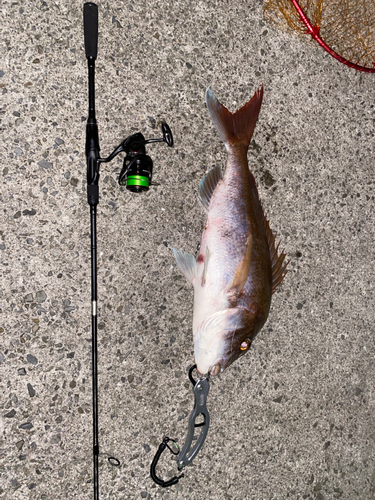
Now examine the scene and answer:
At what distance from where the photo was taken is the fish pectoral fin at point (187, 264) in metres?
1.73

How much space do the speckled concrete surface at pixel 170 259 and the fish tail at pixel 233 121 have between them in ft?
0.35

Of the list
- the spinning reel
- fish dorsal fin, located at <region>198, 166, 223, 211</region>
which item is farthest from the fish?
the spinning reel

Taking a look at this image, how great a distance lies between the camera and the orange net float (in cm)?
203

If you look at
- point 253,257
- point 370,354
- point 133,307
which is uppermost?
point 253,257

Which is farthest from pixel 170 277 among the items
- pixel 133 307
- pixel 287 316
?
pixel 287 316

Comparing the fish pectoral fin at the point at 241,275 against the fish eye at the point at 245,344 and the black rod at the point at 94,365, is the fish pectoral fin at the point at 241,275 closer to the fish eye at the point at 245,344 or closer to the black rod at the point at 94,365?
the fish eye at the point at 245,344

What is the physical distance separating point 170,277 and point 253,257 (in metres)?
0.41

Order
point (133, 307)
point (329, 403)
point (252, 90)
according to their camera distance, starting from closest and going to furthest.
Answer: point (133, 307)
point (252, 90)
point (329, 403)

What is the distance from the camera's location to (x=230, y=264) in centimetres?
164

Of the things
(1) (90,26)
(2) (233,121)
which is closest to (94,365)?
(2) (233,121)

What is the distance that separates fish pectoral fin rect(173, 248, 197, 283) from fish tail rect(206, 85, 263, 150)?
1.71ft

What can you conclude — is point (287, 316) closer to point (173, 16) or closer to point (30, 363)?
point (30, 363)

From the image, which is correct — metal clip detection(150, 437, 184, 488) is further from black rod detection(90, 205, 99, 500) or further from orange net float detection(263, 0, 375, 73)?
orange net float detection(263, 0, 375, 73)

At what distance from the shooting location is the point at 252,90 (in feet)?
6.60
